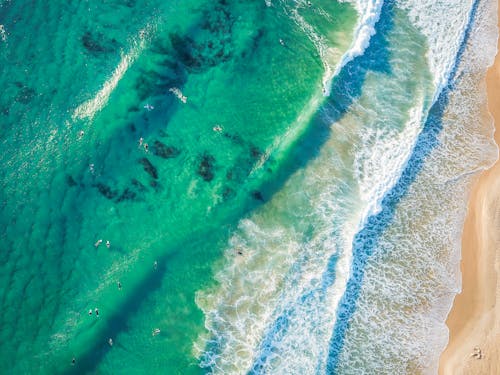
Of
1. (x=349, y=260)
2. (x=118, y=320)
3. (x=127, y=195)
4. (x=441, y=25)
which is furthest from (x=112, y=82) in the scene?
(x=441, y=25)

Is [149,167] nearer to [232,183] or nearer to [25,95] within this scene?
[232,183]

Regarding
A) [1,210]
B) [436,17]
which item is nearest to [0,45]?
[1,210]

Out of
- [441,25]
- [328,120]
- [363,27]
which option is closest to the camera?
[328,120]

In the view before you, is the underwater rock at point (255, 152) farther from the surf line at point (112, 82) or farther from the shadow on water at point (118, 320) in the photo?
the surf line at point (112, 82)

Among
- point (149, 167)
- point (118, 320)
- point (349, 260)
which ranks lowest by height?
point (118, 320)

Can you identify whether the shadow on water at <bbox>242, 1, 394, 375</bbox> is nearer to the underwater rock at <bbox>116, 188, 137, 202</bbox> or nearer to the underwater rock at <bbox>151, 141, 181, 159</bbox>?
the underwater rock at <bbox>151, 141, 181, 159</bbox>

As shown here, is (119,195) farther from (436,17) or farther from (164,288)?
(436,17)

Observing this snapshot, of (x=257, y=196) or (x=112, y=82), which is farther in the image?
(x=112, y=82)
